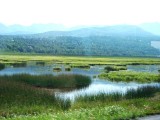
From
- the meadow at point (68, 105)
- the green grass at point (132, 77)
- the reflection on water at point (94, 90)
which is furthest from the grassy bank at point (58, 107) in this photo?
the green grass at point (132, 77)

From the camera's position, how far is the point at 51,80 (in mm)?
43125

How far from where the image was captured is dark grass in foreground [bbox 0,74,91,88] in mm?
41750

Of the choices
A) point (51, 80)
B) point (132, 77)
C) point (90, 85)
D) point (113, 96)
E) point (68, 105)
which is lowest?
point (132, 77)

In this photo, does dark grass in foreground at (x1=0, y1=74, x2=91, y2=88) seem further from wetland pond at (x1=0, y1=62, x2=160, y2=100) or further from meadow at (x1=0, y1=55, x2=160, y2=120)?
wetland pond at (x1=0, y1=62, x2=160, y2=100)

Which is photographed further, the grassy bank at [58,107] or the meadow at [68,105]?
the meadow at [68,105]

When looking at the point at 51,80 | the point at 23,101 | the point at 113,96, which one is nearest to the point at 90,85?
the point at 51,80

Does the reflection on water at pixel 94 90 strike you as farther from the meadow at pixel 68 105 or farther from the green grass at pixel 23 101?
the green grass at pixel 23 101

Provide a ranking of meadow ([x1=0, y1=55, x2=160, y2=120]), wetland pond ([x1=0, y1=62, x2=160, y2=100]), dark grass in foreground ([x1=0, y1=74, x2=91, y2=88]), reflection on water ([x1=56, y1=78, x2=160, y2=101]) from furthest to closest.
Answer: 1. dark grass in foreground ([x1=0, y1=74, x2=91, y2=88])
2. wetland pond ([x1=0, y1=62, x2=160, y2=100])
3. reflection on water ([x1=56, y1=78, x2=160, y2=101])
4. meadow ([x1=0, y1=55, x2=160, y2=120])

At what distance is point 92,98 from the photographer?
27234 millimetres

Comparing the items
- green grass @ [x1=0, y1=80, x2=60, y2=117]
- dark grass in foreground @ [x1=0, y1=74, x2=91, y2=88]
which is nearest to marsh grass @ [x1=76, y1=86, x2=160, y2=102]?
green grass @ [x1=0, y1=80, x2=60, y2=117]

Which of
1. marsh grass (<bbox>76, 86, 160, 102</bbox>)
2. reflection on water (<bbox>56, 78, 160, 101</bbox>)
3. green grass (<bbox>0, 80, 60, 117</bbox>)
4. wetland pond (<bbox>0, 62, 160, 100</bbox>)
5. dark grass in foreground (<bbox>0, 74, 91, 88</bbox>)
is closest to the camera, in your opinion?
green grass (<bbox>0, 80, 60, 117</bbox>)

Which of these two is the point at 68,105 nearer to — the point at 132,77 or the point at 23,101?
the point at 23,101

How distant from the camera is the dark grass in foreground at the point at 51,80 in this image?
4175cm

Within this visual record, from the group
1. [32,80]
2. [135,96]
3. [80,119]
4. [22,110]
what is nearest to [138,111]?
[80,119]
